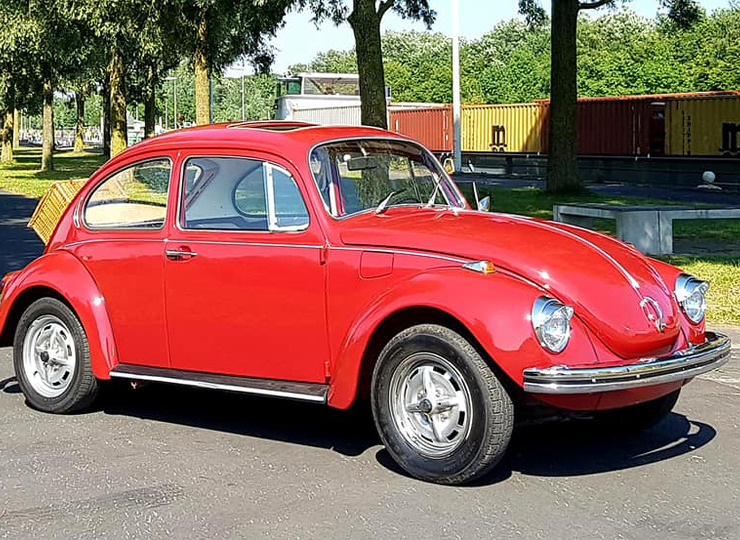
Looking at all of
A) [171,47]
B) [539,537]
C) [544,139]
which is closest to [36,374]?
[539,537]

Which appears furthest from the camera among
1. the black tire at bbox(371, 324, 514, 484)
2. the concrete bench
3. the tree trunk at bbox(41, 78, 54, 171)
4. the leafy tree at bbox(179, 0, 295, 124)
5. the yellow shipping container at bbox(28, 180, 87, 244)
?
the tree trunk at bbox(41, 78, 54, 171)

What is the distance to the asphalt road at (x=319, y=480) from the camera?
5.01 metres

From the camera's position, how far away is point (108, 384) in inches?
285

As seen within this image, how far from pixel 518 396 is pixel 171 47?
2757cm

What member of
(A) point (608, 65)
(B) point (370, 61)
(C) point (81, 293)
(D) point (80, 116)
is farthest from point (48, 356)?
(A) point (608, 65)

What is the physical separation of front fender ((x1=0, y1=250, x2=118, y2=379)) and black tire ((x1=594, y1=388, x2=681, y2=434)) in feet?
9.37

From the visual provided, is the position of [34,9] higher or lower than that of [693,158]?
higher

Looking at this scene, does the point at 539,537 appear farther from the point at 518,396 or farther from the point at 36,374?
the point at 36,374

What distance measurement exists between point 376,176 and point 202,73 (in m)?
24.2

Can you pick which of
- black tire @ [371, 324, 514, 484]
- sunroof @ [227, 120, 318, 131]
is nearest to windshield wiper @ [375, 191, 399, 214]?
sunroof @ [227, 120, 318, 131]

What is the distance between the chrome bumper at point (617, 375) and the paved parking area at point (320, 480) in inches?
20.5

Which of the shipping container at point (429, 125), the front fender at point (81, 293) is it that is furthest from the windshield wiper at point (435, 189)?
the shipping container at point (429, 125)

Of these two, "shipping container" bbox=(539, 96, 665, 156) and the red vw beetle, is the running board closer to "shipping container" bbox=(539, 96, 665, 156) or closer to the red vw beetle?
the red vw beetle

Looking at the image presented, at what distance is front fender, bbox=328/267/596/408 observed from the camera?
17.4 feet
